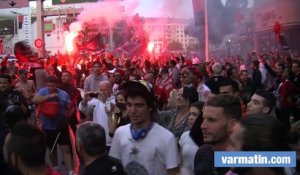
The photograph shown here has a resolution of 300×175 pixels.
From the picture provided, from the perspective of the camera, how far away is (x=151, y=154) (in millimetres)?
3844

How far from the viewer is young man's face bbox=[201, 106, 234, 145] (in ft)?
11.1

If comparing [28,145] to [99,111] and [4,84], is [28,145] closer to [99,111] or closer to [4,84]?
[99,111]

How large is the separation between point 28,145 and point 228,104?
4.65ft

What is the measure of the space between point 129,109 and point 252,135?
1718 millimetres

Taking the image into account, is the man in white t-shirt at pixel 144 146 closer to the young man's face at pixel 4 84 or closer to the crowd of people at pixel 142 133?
the crowd of people at pixel 142 133

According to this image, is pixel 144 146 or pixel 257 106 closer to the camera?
pixel 144 146

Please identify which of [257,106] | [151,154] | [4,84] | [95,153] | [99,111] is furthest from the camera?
[4,84]

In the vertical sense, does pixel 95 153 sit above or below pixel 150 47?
below

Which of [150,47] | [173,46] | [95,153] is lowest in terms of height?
[95,153]

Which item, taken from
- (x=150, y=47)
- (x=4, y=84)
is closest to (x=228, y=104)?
(x=4, y=84)

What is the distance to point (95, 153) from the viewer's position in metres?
3.61

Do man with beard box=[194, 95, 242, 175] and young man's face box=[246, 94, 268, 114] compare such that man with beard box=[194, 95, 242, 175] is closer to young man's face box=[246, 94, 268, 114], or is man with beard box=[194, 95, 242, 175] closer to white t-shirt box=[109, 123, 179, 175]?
white t-shirt box=[109, 123, 179, 175]

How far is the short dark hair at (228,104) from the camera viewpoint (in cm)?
347

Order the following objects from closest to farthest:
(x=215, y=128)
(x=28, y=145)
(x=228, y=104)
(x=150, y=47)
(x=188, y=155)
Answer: (x=28, y=145)
(x=215, y=128)
(x=228, y=104)
(x=188, y=155)
(x=150, y=47)
